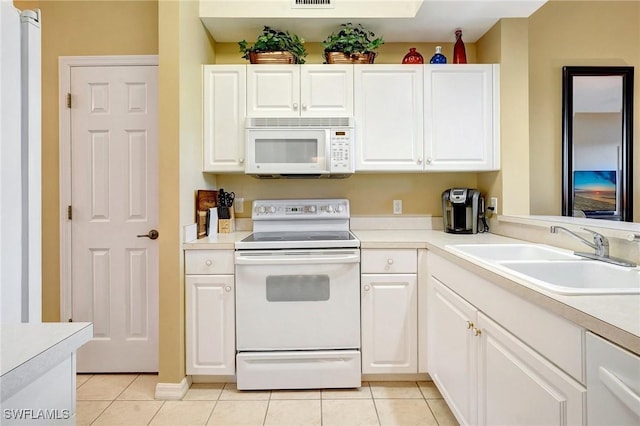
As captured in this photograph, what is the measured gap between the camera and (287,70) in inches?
95.8

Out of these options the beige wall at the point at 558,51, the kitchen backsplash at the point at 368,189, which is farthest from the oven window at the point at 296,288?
the beige wall at the point at 558,51

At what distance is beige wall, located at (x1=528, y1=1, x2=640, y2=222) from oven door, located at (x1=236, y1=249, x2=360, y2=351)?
161 centimetres

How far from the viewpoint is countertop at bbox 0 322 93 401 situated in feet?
1.69

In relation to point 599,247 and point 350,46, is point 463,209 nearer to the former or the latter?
point 599,247

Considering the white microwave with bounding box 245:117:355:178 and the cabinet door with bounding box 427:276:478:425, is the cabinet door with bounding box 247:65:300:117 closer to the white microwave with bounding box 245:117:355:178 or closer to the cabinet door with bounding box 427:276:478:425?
the white microwave with bounding box 245:117:355:178

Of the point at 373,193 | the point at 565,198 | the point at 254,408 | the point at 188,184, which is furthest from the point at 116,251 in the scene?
the point at 565,198

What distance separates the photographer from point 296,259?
6.84ft

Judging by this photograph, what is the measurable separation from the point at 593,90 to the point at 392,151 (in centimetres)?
150

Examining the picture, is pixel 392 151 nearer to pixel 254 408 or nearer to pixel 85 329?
pixel 254 408

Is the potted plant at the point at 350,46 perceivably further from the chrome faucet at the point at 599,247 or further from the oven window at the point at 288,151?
the chrome faucet at the point at 599,247

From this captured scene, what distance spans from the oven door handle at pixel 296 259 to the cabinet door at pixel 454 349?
0.51 metres

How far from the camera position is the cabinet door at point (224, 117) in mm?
2430

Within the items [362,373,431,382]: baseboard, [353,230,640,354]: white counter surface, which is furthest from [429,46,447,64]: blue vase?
[362,373,431,382]: baseboard

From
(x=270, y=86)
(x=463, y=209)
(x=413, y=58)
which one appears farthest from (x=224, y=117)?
(x=463, y=209)
